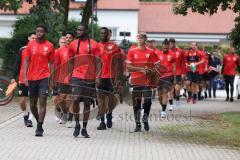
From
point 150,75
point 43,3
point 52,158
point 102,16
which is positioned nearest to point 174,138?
point 150,75

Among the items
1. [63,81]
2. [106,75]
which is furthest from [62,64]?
[106,75]

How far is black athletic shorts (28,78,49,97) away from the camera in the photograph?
45.2ft

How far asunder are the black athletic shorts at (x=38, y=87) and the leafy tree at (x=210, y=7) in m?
3.73

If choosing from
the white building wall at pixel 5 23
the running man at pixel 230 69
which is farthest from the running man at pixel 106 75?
the white building wall at pixel 5 23

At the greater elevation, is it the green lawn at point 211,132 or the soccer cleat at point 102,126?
the soccer cleat at point 102,126

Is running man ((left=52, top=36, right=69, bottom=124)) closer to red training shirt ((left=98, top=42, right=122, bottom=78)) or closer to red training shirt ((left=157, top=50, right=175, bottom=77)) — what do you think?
red training shirt ((left=98, top=42, right=122, bottom=78))

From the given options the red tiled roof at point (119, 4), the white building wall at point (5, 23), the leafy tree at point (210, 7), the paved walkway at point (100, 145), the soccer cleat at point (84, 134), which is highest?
the red tiled roof at point (119, 4)

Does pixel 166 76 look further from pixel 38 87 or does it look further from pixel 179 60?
pixel 38 87

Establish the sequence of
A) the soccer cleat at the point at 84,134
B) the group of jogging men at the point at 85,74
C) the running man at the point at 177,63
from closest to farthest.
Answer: the soccer cleat at the point at 84,134 < the group of jogging men at the point at 85,74 < the running man at the point at 177,63

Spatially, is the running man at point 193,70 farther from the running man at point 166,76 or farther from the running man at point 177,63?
the running man at point 166,76

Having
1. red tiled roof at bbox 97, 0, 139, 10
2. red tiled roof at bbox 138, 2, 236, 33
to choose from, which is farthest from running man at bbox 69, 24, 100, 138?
red tiled roof at bbox 138, 2, 236, 33

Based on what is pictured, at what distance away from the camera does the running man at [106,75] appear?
606 inches

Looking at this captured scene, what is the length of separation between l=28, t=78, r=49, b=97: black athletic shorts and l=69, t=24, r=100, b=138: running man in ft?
1.73

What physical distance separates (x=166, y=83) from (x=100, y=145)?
20.7 ft
